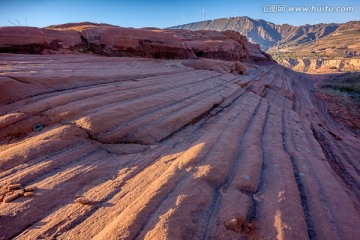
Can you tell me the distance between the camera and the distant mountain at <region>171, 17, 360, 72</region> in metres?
50.7

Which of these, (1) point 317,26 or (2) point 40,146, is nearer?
(2) point 40,146

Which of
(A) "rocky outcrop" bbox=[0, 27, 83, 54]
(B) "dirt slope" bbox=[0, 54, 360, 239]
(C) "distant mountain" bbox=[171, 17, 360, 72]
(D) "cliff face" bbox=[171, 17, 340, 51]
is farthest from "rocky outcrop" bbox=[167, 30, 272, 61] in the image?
(D) "cliff face" bbox=[171, 17, 340, 51]

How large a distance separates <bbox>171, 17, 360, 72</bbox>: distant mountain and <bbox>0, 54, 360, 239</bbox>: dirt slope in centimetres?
4658

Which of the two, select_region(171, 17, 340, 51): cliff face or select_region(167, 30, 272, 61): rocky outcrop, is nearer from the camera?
select_region(167, 30, 272, 61): rocky outcrop

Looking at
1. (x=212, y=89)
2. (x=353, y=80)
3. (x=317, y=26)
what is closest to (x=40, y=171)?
(x=212, y=89)

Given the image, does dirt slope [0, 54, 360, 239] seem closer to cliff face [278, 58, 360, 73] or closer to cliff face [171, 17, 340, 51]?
cliff face [278, 58, 360, 73]

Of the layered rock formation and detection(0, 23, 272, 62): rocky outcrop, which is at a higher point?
detection(0, 23, 272, 62): rocky outcrop

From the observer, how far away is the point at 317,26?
4542 inches

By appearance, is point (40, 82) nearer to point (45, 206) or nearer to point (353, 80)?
point (45, 206)

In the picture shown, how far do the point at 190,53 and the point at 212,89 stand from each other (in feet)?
18.7

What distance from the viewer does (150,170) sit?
238 centimetres

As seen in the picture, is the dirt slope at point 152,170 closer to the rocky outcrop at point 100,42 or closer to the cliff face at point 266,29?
the rocky outcrop at point 100,42

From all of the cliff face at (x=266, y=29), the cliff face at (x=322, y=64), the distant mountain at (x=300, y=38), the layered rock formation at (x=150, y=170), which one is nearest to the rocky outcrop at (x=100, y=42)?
the layered rock formation at (x=150, y=170)

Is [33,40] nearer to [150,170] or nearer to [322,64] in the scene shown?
[150,170]
